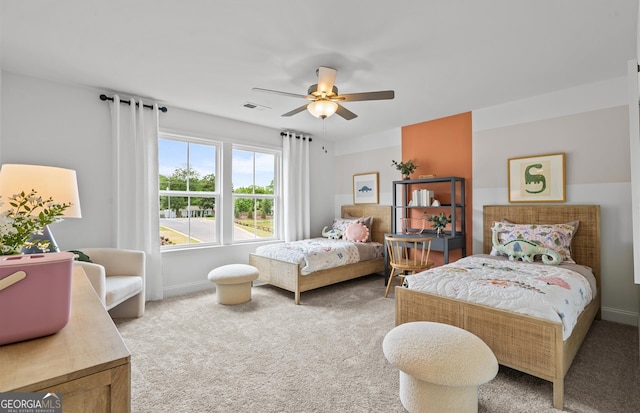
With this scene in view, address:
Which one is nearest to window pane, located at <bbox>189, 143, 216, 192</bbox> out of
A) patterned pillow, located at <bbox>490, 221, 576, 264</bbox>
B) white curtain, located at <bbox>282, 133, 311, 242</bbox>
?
white curtain, located at <bbox>282, 133, 311, 242</bbox>

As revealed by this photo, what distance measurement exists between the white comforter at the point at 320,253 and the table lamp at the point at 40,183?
85.8 inches

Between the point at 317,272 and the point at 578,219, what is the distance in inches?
115

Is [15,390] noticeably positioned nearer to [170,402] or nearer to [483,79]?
[170,402]

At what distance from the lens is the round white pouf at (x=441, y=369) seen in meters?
1.56

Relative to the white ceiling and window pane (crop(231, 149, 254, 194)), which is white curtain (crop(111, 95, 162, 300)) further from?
window pane (crop(231, 149, 254, 194))

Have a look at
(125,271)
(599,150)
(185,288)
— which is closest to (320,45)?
(125,271)

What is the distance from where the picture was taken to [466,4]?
197cm

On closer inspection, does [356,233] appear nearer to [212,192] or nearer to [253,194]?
[253,194]

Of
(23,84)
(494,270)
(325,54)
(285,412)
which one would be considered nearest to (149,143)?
(23,84)

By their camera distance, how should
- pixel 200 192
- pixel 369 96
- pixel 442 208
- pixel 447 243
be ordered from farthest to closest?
pixel 442 208, pixel 200 192, pixel 447 243, pixel 369 96

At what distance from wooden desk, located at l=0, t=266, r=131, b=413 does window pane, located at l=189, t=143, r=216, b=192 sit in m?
3.71

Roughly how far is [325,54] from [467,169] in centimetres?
264

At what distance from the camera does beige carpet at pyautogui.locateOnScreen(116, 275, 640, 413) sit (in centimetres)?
183

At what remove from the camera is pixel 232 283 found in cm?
348
